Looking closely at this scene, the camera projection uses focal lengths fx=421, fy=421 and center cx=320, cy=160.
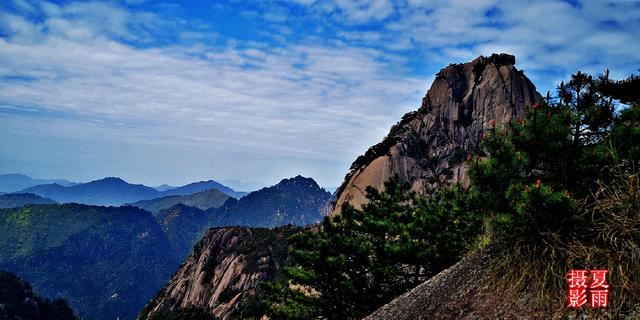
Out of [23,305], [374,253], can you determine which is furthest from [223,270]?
[374,253]

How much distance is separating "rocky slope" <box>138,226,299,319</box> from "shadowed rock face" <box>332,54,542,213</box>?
44.1 metres

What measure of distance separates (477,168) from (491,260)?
5.41 feet

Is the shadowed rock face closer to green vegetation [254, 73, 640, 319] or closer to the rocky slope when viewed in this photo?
the rocky slope

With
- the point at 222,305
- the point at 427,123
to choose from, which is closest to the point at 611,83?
the point at 427,123

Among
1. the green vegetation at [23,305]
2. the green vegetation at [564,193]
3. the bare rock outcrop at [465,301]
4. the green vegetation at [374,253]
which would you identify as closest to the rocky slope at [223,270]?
the green vegetation at [23,305]

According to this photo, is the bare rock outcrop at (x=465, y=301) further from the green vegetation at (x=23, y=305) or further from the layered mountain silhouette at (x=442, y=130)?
the green vegetation at (x=23, y=305)

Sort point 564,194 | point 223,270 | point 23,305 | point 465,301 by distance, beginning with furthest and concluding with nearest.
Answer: point 23,305, point 223,270, point 465,301, point 564,194

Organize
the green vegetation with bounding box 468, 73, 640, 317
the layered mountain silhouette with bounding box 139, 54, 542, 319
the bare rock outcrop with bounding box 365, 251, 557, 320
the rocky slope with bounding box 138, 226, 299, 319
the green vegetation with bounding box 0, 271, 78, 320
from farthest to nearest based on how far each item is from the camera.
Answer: the green vegetation with bounding box 0, 271, 78, 320
the rocky slope with bounding box 138, 226, 299, 319
the layered mountain silhouette with bounding box 139, 54, 542, 319
the bare rock outcrop with bounding box 365, 251, 557, 320
the green vegetation with bounding box 468, 73, 640, 317

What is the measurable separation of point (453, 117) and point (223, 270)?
67.6m

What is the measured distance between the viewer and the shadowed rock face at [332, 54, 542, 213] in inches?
2665

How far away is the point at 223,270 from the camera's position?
107 metres

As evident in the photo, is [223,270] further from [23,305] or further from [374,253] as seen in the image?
[374,253]

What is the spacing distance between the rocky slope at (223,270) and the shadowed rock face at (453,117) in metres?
44.1

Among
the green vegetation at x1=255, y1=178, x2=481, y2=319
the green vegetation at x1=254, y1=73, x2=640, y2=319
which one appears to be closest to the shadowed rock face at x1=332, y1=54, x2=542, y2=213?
the green vegetation at x1=255, y1=178, x2=481, y2=319
